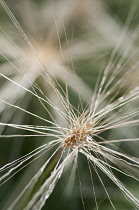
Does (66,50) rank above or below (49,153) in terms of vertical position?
above

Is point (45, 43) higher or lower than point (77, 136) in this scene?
higher

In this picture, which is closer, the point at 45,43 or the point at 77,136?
the point at 77,136

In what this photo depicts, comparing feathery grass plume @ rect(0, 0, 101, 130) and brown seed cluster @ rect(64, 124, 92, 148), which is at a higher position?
feathery grass plume @ rect(0, 0, 101, 130)

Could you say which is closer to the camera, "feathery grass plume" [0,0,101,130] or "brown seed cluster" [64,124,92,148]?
"brown seed cluster" [64,124,92,148]

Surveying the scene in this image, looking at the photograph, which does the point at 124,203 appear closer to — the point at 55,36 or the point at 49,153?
the point at 49,153

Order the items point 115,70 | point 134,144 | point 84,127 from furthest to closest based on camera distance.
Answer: point 134,144 < point 115,70 < point 84,127

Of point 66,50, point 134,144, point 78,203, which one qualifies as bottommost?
point 78,203

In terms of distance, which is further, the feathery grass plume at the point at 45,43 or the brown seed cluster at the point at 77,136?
the feathery grass plume at the point at 45,43

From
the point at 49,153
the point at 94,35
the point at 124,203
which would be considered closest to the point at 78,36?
the point at 94,35

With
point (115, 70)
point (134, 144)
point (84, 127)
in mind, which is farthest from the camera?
point (134, 144)

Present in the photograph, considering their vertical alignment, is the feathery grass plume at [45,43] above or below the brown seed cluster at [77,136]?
above

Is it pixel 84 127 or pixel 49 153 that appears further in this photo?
pixel 49 153
